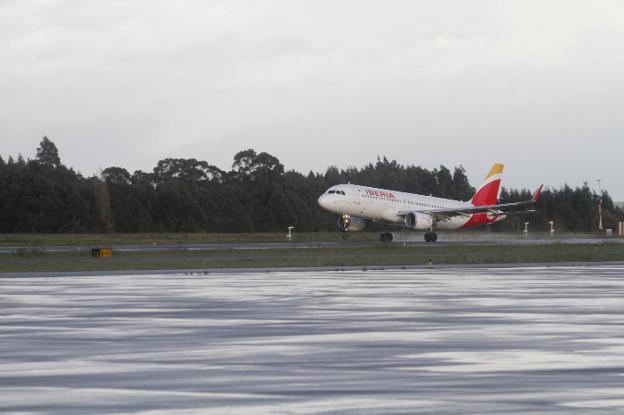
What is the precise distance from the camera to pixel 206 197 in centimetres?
12181

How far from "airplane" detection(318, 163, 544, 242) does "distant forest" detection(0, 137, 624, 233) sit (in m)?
19.2

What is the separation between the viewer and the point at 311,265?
4741cm

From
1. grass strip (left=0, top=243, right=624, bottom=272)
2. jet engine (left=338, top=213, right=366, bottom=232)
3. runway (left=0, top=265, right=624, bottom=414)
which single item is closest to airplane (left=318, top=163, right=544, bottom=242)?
jet engine (left=338, top=213, right=366, bottom=232)

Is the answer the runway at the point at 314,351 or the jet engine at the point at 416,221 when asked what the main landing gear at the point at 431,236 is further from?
the runway at the point at 314,351

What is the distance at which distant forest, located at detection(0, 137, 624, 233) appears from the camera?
104562 mm

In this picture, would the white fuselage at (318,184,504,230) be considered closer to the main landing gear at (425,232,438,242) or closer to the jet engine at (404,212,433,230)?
the jet engine at (404,212,433,230)

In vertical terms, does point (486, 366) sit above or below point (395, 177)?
below

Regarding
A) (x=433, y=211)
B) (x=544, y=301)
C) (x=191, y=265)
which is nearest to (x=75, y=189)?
(x=433, y=211)

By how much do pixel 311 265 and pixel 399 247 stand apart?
20499 mm

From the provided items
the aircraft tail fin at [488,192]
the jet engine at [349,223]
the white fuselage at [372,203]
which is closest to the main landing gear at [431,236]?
the white fuselage at [372,203]

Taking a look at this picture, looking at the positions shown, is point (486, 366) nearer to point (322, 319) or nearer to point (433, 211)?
point (322, 319)

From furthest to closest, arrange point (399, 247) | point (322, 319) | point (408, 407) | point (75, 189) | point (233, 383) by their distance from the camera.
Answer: point (75, 189)
point (399, 247)
point (322, 319)
point (233, 383)
point (408, 407)

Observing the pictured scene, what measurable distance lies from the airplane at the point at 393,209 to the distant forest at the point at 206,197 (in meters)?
19.2

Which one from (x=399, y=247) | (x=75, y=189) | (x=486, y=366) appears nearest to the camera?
(x=486, y=366)
